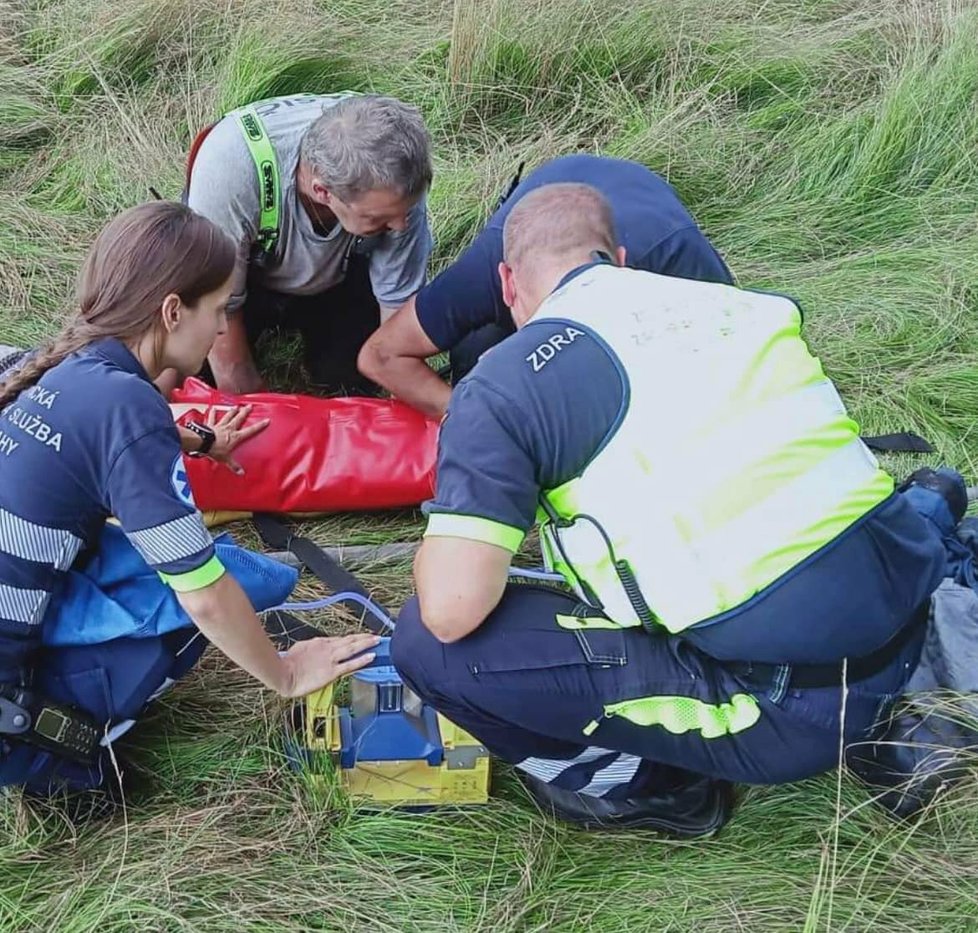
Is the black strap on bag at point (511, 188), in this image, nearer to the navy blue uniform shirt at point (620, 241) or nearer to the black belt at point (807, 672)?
the navy blue uniform shirt at point (620, 241)

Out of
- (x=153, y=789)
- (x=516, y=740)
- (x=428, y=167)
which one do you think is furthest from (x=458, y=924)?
(x=428, y=167)

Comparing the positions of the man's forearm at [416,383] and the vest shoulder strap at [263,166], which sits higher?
the vest shoulder strap at [263,166]

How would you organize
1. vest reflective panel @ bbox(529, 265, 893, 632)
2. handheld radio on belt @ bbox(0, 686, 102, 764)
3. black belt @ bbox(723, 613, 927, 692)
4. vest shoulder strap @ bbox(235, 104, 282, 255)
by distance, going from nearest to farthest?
1. vest reflective panel @ bbox(529, 265, 893, 632)
2. black belt @ bbox(723, 613, 927, 692)
3. handheld radio on belt @ bbox(0, 686, 102, 764)
4. vest shoulder strap @ bbox(235, 104, 282, 255)

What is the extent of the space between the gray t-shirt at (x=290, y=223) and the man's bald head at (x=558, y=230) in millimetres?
1223

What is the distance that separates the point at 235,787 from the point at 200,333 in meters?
1.02

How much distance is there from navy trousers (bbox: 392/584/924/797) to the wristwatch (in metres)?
1.13

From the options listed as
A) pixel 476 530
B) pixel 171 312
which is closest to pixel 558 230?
pixel 476 530

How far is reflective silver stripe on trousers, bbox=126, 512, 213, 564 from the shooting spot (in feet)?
6.63

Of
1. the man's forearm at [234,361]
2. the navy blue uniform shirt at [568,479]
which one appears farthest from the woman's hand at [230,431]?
the navy blue uniform shirt at [568,479]

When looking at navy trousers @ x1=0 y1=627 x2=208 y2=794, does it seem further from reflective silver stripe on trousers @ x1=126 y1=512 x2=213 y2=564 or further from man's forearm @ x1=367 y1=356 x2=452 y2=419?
man's forearm @ x1=367 y1=356 x2=452 y2=419

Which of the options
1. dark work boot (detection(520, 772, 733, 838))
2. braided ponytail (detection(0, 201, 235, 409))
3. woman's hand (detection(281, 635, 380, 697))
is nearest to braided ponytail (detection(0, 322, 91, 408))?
braided ponytail (detection(0, 201, 235, 409))

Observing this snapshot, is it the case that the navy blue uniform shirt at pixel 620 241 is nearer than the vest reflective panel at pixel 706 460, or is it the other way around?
the vest reflective panel at pixel 706 460

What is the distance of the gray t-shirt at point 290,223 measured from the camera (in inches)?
130

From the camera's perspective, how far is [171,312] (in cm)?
220
